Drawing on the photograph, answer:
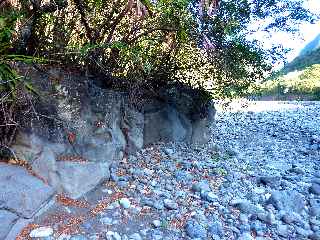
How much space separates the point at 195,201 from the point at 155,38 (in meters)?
1.90

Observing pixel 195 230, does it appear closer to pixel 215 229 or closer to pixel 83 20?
pixel 215 229

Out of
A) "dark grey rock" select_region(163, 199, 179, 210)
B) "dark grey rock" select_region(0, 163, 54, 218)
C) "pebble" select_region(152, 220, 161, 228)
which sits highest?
"dark grey rock" select_region(0, 163, 54, 218)

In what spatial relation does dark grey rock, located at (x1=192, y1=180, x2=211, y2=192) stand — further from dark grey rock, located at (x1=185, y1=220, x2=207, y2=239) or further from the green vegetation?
the green vegetation

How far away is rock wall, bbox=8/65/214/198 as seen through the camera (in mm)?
4336

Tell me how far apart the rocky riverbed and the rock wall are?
0.60 ft

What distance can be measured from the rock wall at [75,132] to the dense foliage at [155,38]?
0.29 meters

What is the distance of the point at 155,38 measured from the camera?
5203mm

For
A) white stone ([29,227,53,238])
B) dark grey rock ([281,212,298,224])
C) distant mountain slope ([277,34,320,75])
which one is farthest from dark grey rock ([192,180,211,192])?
distant mountain slope ([277,34,320,75])

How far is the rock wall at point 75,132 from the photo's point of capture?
4.34 meters

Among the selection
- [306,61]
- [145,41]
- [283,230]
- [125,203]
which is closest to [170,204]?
[125,203]

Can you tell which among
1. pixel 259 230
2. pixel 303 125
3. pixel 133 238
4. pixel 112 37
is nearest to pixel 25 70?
pixel 112 37

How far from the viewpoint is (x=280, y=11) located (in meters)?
5.88

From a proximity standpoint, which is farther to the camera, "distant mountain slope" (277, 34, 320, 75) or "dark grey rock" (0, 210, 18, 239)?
"distant mountain slope" (277, 34, 320, 75)

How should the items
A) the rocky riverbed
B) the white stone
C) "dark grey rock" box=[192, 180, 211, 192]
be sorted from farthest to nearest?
"dark grey rock" box=[192, 180, 211, 192] → the rocky riverbed → the white stone
